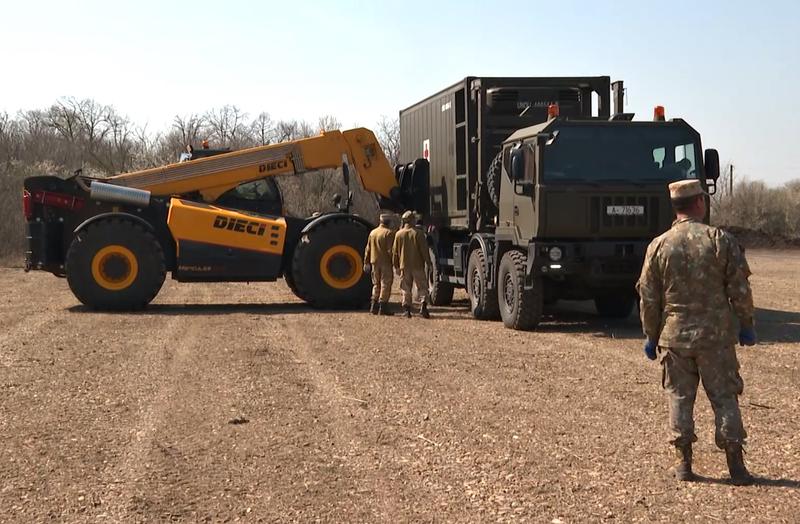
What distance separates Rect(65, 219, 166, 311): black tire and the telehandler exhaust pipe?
43 centimetres

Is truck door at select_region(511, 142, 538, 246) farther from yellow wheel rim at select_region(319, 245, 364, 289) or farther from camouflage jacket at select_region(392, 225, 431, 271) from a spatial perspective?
yellow wheel rim at select_region(319, 245, 364, 289)

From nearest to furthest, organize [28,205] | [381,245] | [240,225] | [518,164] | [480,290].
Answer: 1. [518,164]
2. [480,290]
3. [381,245]
4. [28,205]
5. [240,225]

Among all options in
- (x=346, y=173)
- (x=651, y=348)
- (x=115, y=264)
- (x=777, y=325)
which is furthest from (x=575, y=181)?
(x=115, y=264)

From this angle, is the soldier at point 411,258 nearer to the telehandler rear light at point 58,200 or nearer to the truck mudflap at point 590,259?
the truck mudflap at point 590,259

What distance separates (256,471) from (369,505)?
0.99 metres

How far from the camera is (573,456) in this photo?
6.28 metres

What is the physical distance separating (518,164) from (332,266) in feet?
15.2

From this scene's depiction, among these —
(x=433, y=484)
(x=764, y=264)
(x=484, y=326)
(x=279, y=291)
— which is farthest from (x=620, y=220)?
(x=764, y=264)

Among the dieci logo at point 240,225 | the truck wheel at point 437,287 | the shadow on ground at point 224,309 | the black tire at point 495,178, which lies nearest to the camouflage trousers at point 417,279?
the shadow on ground at point 224,309

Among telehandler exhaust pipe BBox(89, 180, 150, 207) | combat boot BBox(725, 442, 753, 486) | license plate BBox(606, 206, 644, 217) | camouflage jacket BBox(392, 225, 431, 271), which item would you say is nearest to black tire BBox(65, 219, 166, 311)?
telehandler exhaust pipe BBox(89, 180, 150, 207)

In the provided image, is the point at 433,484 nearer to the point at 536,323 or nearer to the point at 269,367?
the point at 269,367

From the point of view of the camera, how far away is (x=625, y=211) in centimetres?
1252

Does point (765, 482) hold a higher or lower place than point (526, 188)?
lower

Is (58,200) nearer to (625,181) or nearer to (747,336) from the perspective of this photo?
(625,181)
